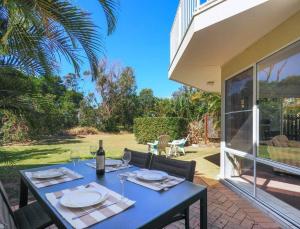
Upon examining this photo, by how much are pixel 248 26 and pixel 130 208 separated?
2801 mm

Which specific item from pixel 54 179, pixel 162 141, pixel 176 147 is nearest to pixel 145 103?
pixel 176 147

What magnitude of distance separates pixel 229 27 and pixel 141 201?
2571 millimetres

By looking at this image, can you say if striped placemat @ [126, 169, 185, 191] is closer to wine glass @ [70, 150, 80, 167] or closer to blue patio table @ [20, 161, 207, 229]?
blue patio table @ [20, 161, 207, 229]

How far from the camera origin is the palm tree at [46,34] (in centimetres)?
226

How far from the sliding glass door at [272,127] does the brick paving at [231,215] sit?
9.2 inches

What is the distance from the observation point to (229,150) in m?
4.50

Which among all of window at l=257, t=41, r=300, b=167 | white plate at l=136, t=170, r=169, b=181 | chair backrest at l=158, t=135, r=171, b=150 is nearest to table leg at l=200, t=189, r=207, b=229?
white plate at l=136, t=170, r=169, b=181

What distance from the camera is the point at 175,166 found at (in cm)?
219

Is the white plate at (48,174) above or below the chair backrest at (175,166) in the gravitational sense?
below

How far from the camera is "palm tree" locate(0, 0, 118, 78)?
7.42ft

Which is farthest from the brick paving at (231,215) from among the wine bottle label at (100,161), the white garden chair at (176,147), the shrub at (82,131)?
the shrub at (82,131)

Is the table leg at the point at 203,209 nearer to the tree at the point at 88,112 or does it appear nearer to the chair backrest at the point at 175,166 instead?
the chair backrest at the point at 175,166

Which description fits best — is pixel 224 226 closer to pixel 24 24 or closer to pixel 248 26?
pixel 248 26

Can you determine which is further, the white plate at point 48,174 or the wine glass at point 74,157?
the wine glass at point 74,157
